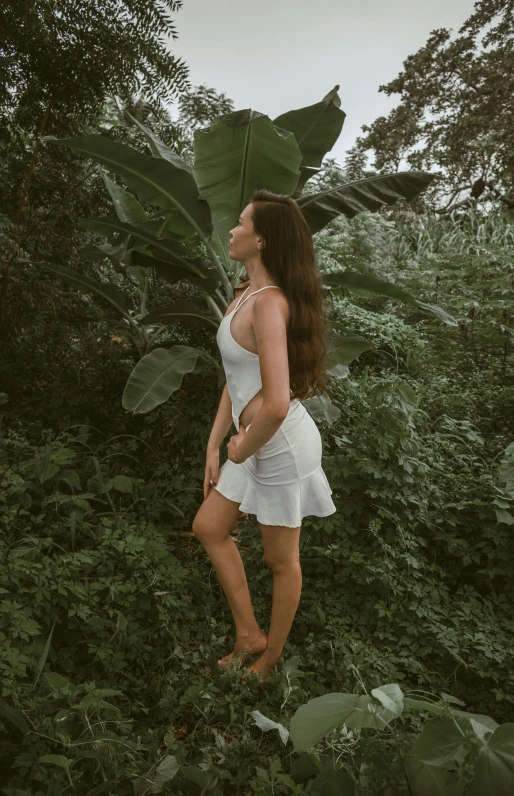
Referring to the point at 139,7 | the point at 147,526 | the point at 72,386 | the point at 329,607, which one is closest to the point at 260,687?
the point at 329,607

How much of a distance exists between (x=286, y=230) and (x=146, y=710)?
75.9 inches

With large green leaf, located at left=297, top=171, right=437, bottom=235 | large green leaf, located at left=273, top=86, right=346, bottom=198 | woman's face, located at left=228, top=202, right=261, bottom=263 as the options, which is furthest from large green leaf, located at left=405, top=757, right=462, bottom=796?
large green leaf, located at left=273, top=86, right=346, bottom=198

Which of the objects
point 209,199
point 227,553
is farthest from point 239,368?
point 209,199

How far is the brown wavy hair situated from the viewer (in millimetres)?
2311

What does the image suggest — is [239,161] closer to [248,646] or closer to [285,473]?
[285,473]

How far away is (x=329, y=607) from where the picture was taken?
324cm

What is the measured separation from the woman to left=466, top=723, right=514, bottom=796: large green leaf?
119 cm

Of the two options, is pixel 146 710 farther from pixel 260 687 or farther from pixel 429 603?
pixel 429 603

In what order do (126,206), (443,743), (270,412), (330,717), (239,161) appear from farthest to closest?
(126,206) → (239,161) → (270,412) → (330,717) → (443,743)

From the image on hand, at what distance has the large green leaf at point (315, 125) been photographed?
147 inches

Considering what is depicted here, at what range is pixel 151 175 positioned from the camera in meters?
3.45

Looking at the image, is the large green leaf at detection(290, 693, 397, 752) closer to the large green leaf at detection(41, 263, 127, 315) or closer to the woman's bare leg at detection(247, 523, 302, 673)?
the woman's bare leg at detection(247, 523, 302, 673)

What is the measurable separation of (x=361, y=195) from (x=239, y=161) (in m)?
0.96

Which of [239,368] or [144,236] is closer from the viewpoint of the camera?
[239,368]
